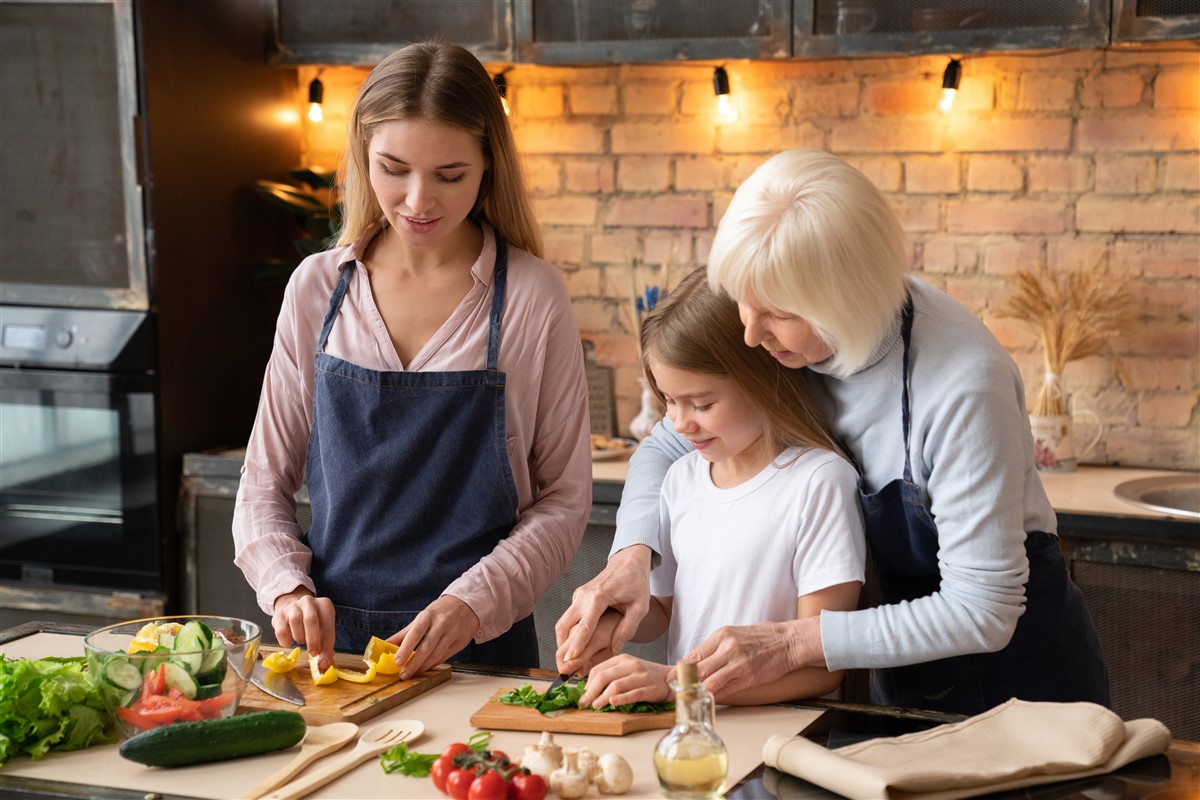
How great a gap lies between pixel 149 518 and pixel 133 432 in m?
0.22

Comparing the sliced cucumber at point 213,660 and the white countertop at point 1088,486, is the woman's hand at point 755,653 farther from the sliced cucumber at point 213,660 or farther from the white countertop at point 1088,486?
the white countertop at point 1088,486

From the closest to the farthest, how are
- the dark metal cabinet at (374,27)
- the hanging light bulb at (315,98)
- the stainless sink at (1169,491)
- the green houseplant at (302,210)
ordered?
the stainless sink at (1169,491), the dark metal cabinet at (374,27), the green houseplant at (302,210), the hanging light bulb at (315,98)

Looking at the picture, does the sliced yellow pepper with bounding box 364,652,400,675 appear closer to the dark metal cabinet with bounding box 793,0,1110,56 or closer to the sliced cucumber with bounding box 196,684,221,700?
the sliced cucumber with bounding box 196,684,221,700

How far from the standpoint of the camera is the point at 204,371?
3383mm

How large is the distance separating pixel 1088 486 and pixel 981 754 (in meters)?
1.74

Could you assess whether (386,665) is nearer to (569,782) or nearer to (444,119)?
(569,782)

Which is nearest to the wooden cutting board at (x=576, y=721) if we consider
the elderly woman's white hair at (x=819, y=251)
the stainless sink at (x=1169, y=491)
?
the elderly woman's white hair at (x=819, y=251)

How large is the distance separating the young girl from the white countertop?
→ 1046mm

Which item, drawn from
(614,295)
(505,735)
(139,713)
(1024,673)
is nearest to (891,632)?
(1024,673)

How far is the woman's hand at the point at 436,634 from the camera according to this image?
1.66m

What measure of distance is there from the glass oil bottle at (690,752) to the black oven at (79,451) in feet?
7.72

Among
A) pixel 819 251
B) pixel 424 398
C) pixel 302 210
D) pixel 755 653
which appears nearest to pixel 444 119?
pixel 424 398

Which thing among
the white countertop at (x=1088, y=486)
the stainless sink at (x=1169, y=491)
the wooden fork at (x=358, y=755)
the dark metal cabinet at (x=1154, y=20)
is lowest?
the stainless sink at (x=1169, y=491)

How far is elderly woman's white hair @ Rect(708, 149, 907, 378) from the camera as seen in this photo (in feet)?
4.84
